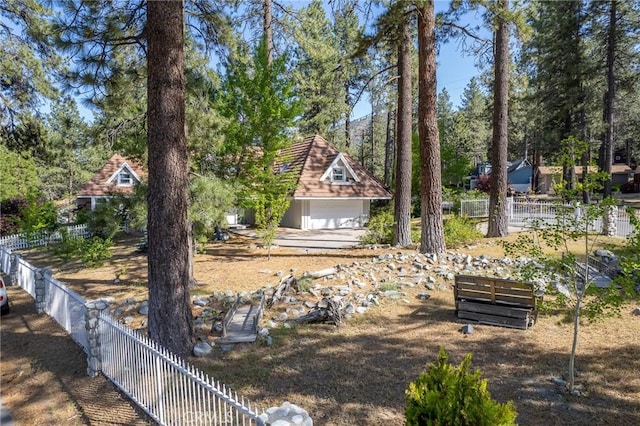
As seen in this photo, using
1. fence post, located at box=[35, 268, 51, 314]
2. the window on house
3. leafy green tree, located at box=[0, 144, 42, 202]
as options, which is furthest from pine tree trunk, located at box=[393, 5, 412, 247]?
leafy green tree, located at box=[0, 144, 42, 202]

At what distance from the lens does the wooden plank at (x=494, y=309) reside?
23.8 ft

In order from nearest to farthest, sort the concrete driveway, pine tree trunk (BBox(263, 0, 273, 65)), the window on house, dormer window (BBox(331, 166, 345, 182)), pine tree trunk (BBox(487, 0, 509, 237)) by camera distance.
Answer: pine tree trunk (BBox(487, 0, 509, 237)), the concrete driveway, pine tree trunk (BBox(263, 0, 273, 65)), dormer window (BBox(331, 166, 345, 182)), the window on house

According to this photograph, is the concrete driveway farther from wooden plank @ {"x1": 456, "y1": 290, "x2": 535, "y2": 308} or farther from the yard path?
the yard path

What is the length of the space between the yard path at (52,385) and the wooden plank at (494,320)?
5851 mm

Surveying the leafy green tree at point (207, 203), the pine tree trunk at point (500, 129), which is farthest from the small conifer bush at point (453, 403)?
the pine tree trunk at point (500, 129)

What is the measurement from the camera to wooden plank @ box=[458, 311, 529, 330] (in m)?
7.24

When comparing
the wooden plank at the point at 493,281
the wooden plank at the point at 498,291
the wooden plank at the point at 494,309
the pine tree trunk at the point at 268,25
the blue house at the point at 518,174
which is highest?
the pine tree trunk at the point at 268,25

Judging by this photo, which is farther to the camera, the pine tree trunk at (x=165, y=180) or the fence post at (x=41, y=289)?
the fence post at (x=41, y=289)

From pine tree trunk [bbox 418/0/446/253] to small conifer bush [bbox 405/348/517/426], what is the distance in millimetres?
8690

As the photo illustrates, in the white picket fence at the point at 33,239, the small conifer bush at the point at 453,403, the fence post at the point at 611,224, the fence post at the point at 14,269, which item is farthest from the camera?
the white picket fence at the point at 33,239

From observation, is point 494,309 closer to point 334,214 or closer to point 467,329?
point 467,329

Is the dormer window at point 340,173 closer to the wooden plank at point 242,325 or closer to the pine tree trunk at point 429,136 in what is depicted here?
the pine tree trunk at point 429,136

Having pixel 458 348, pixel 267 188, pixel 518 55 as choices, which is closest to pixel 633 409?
pixel 458 348

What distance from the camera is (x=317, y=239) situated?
18.6 m
